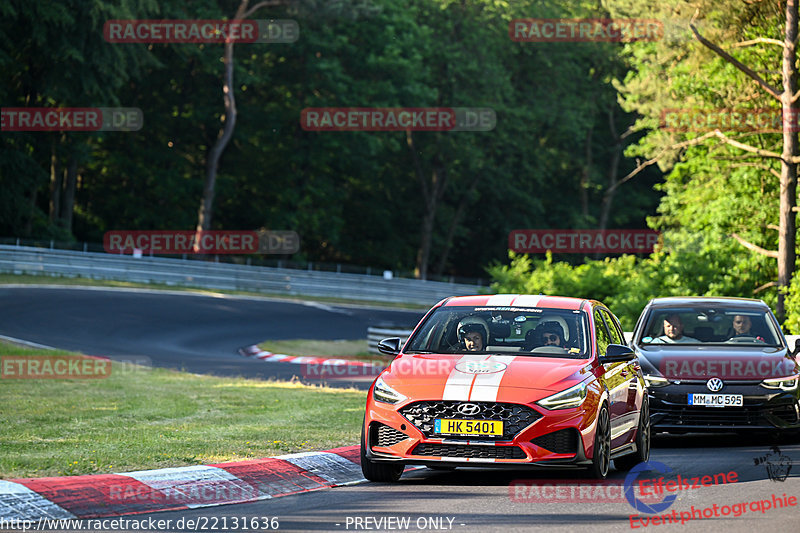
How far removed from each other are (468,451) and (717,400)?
4993mm

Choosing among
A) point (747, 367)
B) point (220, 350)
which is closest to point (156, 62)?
point (220, 350)

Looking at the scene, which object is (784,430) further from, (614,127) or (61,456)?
(614,127)

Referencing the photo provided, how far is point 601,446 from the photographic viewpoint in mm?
10117

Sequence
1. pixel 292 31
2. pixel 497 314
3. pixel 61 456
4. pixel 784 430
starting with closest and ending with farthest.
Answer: pixel 61 456, pixel 497 314, pixel 784 430, pixel 292 31

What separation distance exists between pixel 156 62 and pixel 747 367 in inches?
1724

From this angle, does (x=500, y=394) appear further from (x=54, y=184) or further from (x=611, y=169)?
(x=611, y=169)

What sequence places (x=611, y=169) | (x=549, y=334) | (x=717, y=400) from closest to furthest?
(x=549, y=334) → (x=717, y=400) → (x=611, y=169)

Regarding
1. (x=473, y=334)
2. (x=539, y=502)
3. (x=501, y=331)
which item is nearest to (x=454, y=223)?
(x=501, y=331)

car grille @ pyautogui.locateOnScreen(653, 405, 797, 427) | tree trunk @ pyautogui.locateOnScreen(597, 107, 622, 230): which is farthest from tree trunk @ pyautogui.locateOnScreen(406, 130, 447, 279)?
car grille @ pyautogui.locateOnScreen(653, 405, 797, 427)

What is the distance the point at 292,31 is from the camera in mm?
58531

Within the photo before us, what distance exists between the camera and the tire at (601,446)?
32.6ft

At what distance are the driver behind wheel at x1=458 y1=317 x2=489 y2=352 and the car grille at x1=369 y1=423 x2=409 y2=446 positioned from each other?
128 centimetres

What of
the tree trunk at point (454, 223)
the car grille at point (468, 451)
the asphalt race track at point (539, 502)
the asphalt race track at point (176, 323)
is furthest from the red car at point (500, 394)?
the tree trunk at point (454, 223)

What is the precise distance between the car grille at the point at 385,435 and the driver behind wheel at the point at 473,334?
128 cm
